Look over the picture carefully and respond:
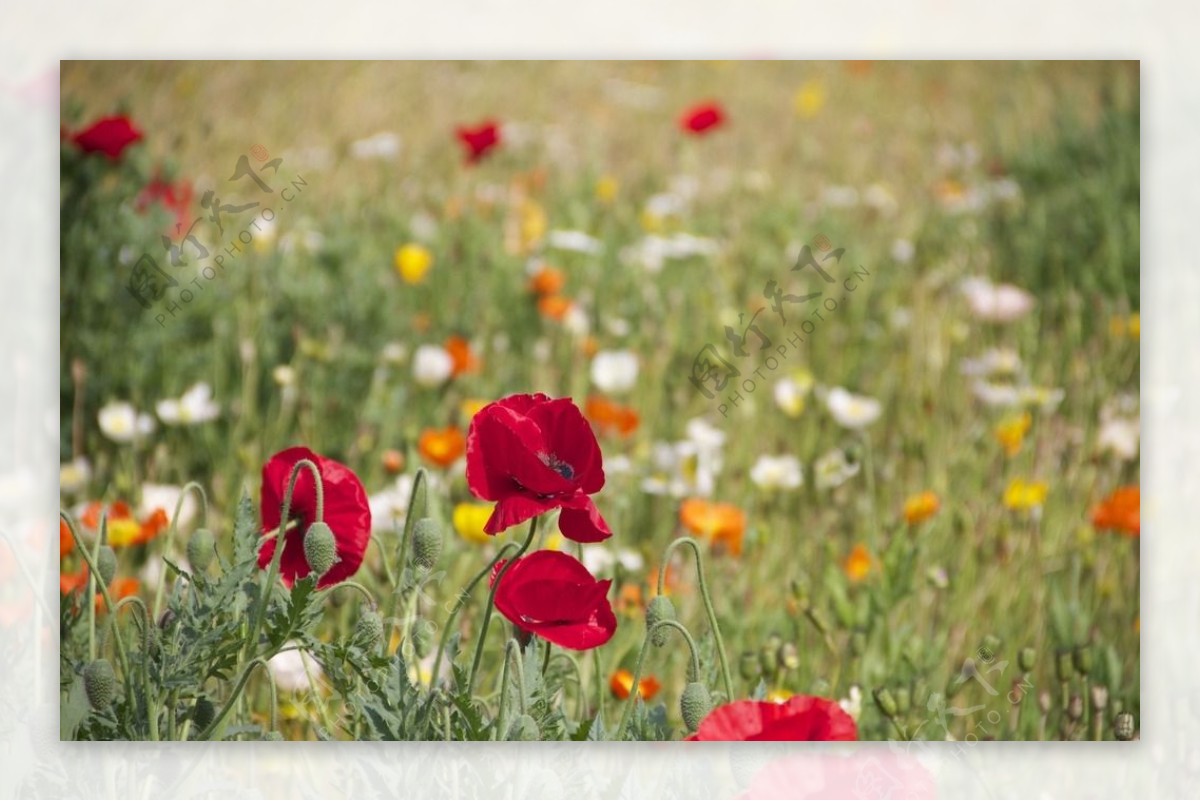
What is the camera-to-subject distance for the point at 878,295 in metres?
2.09

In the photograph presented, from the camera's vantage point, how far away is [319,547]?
48.8 inches

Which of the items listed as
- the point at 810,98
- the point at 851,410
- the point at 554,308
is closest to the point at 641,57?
the point at 810,98

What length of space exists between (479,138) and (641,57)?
0.41 metres

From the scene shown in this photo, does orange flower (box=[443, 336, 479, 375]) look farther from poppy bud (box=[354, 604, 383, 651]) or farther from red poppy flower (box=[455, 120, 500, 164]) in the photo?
poppy bud (box=[354, 604, 383, 651])

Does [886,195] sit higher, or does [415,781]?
[886,195]

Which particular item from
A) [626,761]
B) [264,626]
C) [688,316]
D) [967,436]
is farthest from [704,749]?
[688,316]

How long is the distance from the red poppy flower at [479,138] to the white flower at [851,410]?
1.95 feet

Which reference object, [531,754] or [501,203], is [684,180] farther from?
[531,754]

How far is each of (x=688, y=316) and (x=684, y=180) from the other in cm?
23

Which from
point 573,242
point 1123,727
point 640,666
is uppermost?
point 573,242

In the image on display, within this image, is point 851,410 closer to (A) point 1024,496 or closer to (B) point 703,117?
(A) point 1024,496

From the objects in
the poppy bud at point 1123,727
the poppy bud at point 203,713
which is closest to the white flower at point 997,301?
the poppy bud at point 1123,727

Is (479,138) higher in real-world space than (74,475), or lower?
higher

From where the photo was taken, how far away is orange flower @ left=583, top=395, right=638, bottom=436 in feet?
6.21
